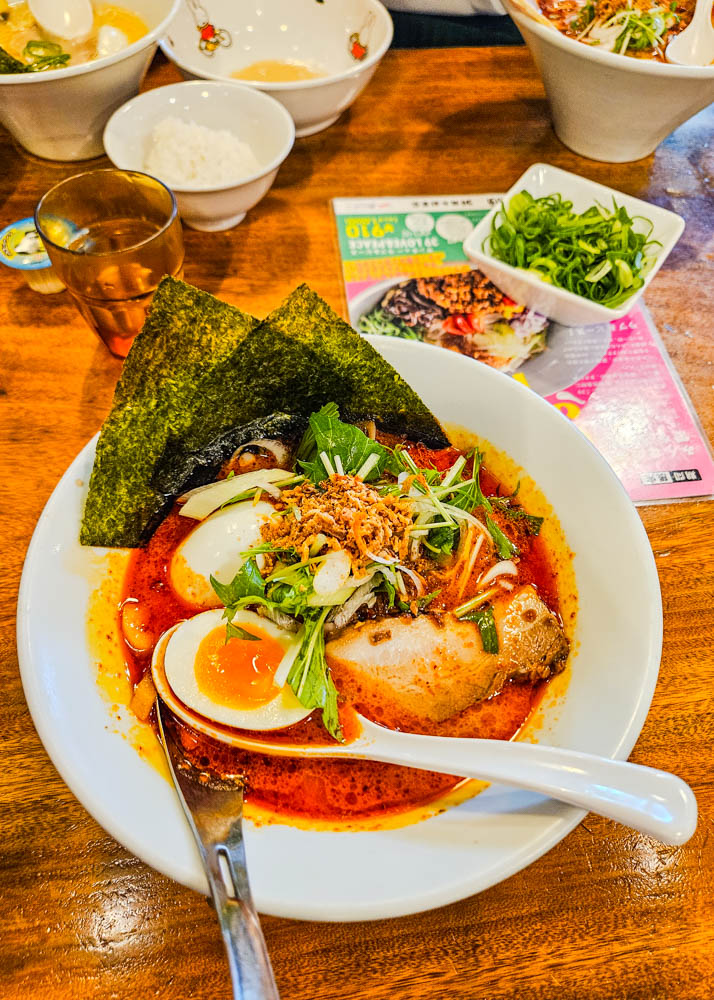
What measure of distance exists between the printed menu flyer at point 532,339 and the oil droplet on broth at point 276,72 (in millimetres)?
594

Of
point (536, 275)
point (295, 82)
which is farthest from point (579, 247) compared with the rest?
point (295, 82)

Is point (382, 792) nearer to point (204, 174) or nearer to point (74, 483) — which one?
point (74, 483)

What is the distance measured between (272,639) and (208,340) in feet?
1.88

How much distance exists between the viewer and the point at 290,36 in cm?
229

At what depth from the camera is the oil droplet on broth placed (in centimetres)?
221

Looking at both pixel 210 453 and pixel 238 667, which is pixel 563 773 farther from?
pixel 210 453

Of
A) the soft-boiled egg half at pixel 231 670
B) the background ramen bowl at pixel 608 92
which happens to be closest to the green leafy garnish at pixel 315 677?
the soft-boiled egg half at pixel 231 670

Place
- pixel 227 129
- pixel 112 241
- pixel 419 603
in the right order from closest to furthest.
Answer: pixel 419 603
pixel 112 241
pixel 227 129

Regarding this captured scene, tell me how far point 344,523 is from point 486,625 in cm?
31

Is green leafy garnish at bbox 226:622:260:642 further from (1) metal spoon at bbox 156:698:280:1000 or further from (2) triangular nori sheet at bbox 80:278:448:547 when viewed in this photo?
(2) triangular nori sheet at bbox 80:278:448:547

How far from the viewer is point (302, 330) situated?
1.27 meters

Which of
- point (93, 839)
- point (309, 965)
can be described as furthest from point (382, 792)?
point (93, 839)

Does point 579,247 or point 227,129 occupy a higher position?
point 227,129

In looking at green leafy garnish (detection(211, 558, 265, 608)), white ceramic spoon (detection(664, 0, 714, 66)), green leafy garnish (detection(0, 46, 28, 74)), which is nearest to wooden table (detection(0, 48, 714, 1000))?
green leafy garnish (detection(211, 558, 265, 608))
